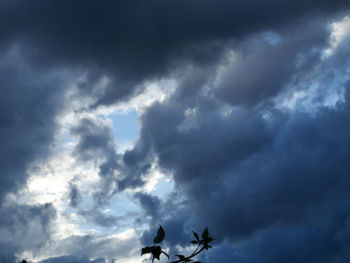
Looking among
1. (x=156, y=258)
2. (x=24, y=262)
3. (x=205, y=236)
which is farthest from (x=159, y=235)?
(x=24, y=262)

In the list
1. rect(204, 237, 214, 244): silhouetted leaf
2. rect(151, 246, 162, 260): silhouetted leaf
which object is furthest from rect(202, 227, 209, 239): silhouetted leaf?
rect(151, 246, 162, 260): silhouetted leaf

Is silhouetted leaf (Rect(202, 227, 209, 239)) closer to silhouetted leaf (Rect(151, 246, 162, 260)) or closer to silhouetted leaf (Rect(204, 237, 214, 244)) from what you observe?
silhouetted leaf (Rect(204, 237, 214, 244))

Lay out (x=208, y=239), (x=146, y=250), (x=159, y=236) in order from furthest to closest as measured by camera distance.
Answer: (x=208, y=239), (x=146, y=250), (x=159, y=236)

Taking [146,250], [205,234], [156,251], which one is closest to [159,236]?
[156,251]

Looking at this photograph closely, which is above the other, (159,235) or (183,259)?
(159,235)

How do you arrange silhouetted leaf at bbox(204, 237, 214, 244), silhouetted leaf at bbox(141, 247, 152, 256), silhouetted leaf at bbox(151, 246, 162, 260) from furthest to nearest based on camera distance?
silhouetted leaf at bbox(204, 237, 214, 244), silhouetted leaf at bbox(141, 247, 152, 256), silhouetted leaf at bbox(151, 246, 162, 260)

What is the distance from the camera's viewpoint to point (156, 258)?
496cm

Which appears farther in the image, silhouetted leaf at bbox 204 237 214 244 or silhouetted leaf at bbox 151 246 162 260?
silhouetted leaf at bbox 204 237 214 244

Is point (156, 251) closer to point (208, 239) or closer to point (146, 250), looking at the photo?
point (146, 250)

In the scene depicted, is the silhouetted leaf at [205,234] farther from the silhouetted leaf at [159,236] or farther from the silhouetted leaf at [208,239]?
the silhouetted leaf at [159,236]

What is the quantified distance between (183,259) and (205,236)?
1478 mm

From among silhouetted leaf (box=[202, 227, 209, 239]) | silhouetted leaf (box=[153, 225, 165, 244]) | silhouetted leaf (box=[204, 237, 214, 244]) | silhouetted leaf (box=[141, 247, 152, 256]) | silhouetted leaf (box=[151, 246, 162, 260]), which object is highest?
silhouetted leaf (box=[202, 227, 209, 239])

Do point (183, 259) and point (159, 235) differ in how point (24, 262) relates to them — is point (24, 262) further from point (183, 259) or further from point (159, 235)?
point (183, 259)

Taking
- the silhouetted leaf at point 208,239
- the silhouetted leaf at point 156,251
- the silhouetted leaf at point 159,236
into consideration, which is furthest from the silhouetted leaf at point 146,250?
the silhouetted leaf at point 208,239
